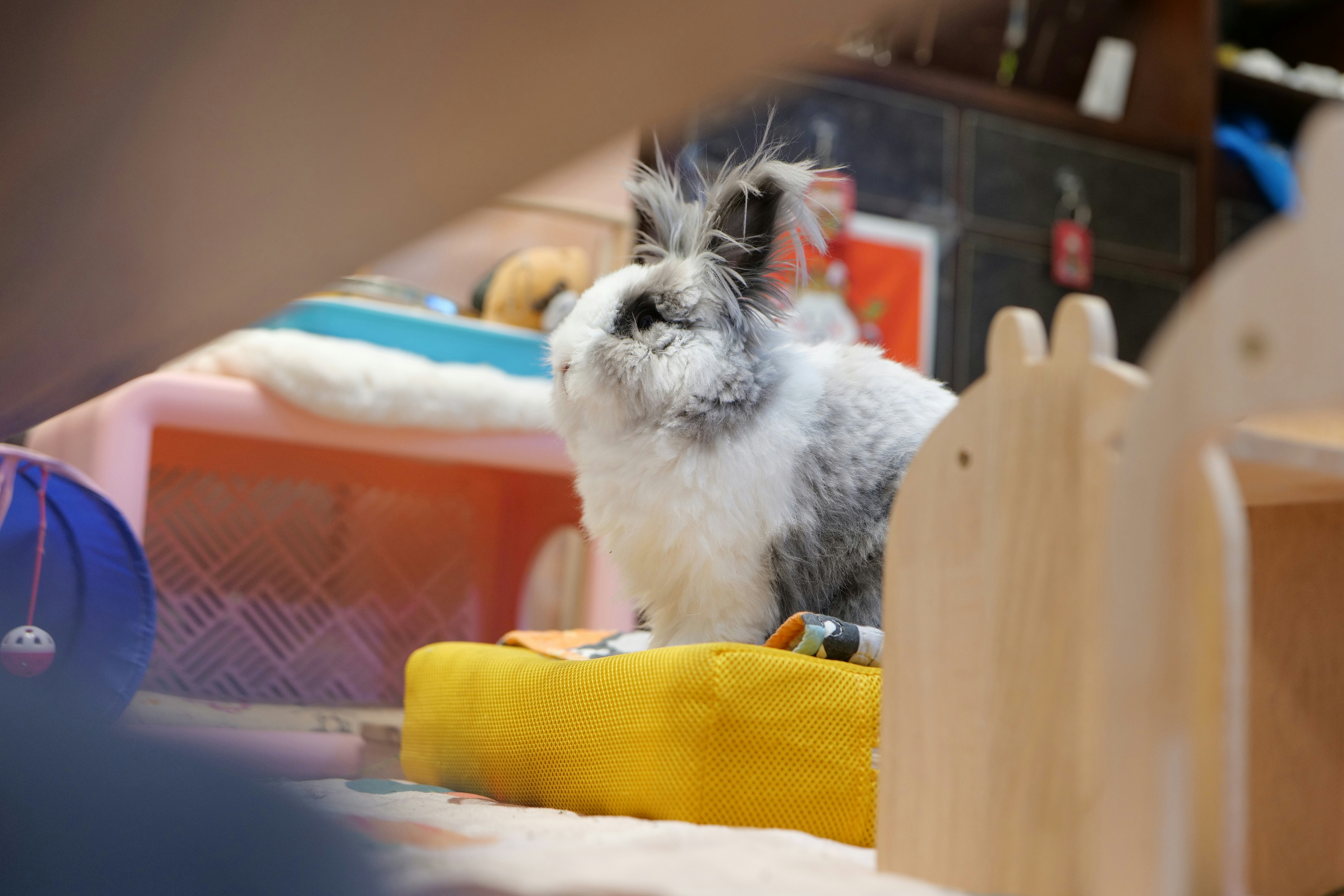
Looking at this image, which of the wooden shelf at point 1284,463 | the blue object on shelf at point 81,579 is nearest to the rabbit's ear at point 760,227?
the wooden shelf at point 1284,463

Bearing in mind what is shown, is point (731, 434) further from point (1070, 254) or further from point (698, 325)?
point (1070, 254)

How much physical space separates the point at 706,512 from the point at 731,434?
0.28ft

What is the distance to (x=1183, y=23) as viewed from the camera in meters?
3.35

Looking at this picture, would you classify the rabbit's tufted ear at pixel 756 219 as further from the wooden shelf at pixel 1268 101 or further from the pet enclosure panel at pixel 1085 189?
the wooden shelf at pixel 1268 101

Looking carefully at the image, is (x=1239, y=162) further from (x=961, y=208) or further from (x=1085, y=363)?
(x=1085, y=363)

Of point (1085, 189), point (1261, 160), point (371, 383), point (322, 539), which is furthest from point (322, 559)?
point (1261, 160)

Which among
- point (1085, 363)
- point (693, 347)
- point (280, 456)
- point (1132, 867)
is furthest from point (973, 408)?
point (280, 456)

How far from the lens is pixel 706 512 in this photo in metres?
1.11

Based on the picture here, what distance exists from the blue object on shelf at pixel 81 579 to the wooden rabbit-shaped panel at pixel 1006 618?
107cm

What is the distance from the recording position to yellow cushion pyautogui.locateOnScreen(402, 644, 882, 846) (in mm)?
931

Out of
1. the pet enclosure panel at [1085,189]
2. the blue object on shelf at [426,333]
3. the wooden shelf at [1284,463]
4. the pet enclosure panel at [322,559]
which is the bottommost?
the pet enclosure panel at [322,559]

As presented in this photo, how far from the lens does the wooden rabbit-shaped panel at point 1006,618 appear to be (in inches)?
23.1

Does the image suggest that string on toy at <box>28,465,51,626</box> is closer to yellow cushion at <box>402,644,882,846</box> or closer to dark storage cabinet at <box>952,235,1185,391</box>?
yellow cushion at <box>402,644,882,846</box>

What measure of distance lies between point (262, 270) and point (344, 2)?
20 cm
